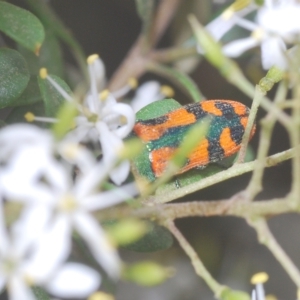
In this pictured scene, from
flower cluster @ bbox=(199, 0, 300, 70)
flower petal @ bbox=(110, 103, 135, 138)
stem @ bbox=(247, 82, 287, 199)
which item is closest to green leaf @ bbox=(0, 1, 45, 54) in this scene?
flower petal @ bbox=(110, 103, 135, 138)

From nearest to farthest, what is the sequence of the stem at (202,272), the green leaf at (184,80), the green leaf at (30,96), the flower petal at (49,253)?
the flower petal at (49,253) < the stem at (202,272) < the green leaf at (30,96) < the green leaf at (184,80)

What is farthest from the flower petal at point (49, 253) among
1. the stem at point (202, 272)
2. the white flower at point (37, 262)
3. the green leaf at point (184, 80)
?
the green leaf at point (184, 80)

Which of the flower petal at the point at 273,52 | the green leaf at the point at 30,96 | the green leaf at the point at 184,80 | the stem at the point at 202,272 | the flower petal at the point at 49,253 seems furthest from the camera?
the green leaf at the point at 184,80

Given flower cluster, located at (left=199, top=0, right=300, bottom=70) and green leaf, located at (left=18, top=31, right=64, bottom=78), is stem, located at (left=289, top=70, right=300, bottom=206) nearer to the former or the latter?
flower cluster, located at (left=199, top=0, right=300, bottom=70)

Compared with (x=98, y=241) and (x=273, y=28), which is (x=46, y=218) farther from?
(x=273, y=28)

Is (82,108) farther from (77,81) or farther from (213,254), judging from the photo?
(213,254)

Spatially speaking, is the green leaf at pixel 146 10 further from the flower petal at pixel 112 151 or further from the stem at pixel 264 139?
the stem at pixel 264 139
